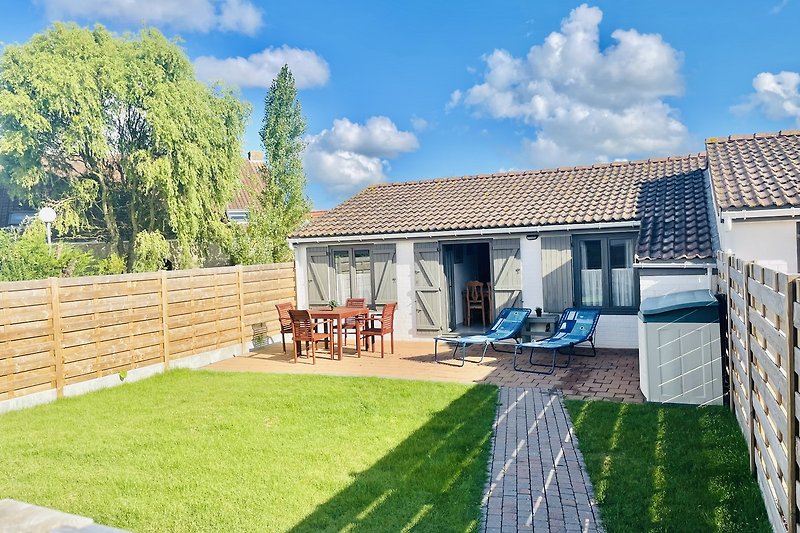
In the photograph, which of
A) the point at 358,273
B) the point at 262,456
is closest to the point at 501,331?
the point at 358,273

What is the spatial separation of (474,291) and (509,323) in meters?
3.74

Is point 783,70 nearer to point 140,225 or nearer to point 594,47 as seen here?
point 594,47

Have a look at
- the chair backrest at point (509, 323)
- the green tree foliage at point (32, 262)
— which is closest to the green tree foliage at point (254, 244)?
the green tree foliage at point (32, 262)

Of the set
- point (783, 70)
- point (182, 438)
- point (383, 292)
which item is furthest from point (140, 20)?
point (783, 70)

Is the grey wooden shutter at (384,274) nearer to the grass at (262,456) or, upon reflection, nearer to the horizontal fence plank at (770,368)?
the grass at (262,456)

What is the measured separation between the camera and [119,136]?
2005 cm

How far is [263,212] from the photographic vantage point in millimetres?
20234

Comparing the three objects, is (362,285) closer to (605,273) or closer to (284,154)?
(605,273)

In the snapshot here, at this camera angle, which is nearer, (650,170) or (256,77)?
(650,170)

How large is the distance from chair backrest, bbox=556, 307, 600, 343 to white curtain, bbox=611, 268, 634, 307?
120 cm

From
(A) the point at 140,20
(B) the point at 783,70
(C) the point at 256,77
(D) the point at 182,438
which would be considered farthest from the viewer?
(C) the point at 256,77

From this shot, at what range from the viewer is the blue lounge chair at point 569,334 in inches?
378

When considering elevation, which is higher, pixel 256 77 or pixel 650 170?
pixel 256 77

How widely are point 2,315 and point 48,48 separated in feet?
47.8
